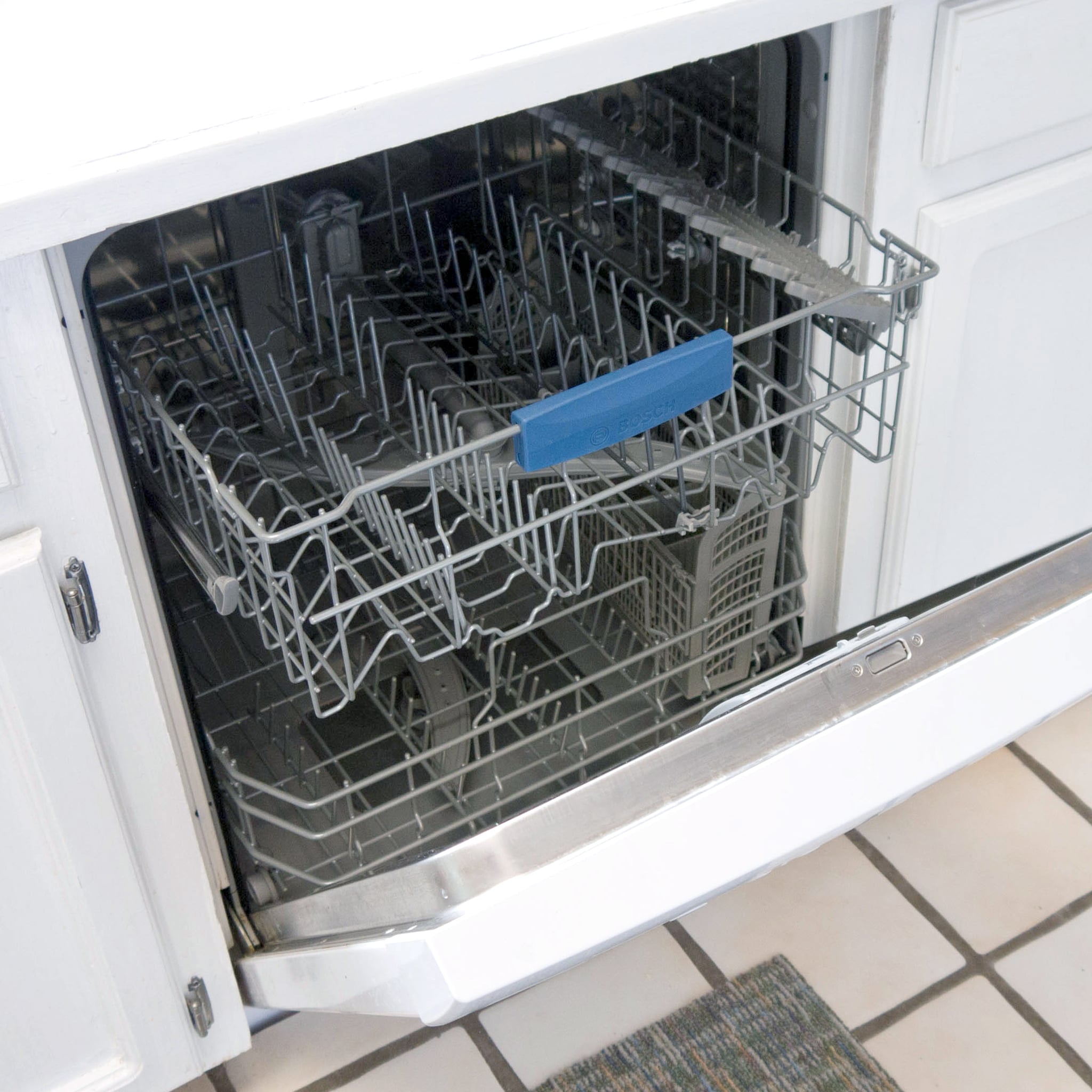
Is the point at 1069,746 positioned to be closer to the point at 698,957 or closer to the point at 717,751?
the point at 698,957

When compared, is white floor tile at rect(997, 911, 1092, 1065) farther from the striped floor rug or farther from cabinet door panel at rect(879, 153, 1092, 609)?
cabinet door panel at rect(879, 153, 1092, 609)

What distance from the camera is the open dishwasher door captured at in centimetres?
77

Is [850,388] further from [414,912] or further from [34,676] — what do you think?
[34,676]

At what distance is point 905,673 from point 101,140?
1.85 ft

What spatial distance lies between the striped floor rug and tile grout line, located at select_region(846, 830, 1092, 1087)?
1.6 inches

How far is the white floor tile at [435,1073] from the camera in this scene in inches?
46.6

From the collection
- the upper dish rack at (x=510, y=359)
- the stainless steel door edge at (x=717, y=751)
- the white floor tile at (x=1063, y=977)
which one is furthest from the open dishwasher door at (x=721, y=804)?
the white floor tile at (x=1063, y=977)

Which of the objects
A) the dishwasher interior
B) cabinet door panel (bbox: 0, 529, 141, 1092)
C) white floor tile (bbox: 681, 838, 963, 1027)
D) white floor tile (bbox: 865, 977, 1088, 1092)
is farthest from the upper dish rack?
white floor tile (bbox: 865, 977, 1088, 1092)

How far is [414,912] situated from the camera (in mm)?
800

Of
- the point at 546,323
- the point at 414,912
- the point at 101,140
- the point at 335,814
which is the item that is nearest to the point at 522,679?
the point at 335,814

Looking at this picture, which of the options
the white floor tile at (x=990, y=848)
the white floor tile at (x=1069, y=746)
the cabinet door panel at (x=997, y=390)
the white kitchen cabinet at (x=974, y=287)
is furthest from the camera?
the white floor tile at (x=1069, y=746)

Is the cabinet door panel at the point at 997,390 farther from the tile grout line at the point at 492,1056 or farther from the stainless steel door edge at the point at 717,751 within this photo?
the tile grout line at the point at 492,1056

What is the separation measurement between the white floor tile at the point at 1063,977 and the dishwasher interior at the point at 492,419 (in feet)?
1.22

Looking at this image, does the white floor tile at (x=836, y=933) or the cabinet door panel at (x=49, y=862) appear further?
the white floor tile at (x=836, y=933)
